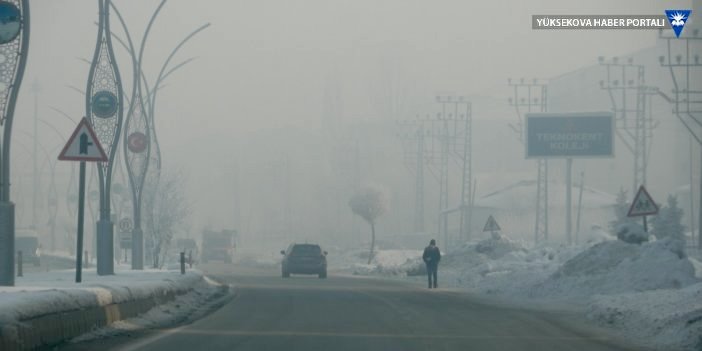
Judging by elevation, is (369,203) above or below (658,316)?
above

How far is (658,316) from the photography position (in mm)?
21219

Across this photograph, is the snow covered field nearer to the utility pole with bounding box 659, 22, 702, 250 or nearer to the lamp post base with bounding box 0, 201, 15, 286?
the utility pole with bounding box 659, 22, 702, 250

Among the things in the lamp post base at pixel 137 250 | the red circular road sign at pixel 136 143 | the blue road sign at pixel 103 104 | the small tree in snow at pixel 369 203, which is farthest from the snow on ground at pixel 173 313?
the small tree in snow at pixel 369 203

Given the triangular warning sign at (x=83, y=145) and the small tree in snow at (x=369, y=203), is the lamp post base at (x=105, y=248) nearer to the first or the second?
the triangular warning sign at (x=83, y=145)

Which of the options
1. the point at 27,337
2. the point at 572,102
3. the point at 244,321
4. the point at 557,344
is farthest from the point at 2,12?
the point at 572,102

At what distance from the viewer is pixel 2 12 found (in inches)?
939

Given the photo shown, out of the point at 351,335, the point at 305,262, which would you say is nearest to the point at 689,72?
the point at 305,262

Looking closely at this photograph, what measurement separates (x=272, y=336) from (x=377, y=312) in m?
6.70

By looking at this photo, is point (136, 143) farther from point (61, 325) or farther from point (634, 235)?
point (61, 325)

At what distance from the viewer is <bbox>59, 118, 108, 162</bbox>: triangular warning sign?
853 inches

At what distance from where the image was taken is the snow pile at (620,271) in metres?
31.0

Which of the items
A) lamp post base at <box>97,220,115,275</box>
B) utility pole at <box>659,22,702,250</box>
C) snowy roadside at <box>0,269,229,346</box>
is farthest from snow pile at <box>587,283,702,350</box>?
utility pole at <box>659,22,702,250</box>

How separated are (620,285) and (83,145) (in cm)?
1674

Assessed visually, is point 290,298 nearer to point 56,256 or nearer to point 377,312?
point 377,312
